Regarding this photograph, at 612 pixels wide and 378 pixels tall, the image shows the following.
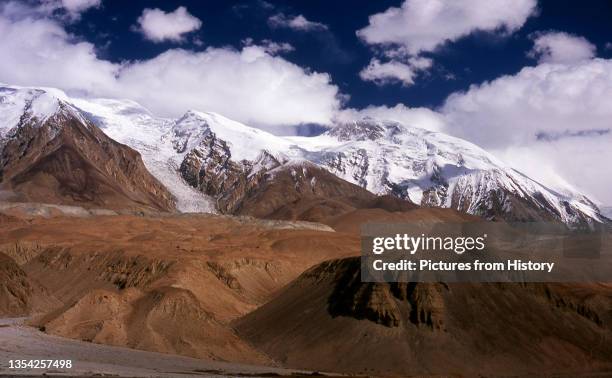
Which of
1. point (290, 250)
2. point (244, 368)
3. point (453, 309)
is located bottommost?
point (244, 368)

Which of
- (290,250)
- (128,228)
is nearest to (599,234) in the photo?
(290,250)

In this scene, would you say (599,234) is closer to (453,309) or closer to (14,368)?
(453,309)

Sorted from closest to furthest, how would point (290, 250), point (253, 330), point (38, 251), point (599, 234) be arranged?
1. point (253, 330)
2. point (38, 251)
3. point (290, 250)
4. point (599, 234)

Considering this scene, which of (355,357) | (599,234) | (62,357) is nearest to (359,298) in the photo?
(355,357)

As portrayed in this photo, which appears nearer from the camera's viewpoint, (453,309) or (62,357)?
(62,357)

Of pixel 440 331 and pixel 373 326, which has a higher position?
pixel 373 326

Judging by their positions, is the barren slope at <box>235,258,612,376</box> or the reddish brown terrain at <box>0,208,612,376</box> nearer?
the barren slope at <box>235,258,612,376</box>

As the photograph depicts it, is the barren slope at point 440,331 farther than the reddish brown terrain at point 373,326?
No

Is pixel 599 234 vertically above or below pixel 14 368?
above

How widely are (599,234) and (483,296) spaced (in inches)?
4270

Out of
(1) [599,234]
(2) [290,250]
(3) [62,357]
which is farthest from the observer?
(1) [599,234]

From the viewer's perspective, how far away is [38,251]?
136m

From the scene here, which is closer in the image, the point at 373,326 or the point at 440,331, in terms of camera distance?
the point at 440,331

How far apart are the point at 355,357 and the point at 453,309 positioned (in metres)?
8.96
